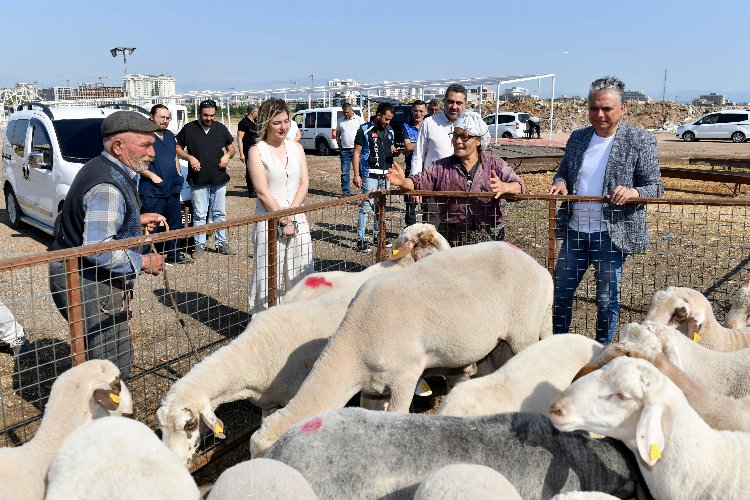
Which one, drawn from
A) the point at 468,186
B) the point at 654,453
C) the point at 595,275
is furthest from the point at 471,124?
the point at 654,453

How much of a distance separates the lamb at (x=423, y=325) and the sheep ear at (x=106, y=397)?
2.28 feet

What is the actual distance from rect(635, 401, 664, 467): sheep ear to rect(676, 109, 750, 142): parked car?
38.5m

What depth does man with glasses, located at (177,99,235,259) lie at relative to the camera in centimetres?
1002

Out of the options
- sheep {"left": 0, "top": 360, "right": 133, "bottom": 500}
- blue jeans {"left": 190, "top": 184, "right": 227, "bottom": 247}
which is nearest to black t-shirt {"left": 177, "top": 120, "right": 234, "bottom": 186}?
blue jeans {"left": 190, "top": 184, "right": 227, "bottom": 247}

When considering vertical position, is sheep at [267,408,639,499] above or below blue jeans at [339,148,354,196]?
below

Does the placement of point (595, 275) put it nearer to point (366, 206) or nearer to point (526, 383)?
point (526, 383)

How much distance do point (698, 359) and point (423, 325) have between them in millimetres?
1520

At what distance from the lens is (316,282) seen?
5117 mm

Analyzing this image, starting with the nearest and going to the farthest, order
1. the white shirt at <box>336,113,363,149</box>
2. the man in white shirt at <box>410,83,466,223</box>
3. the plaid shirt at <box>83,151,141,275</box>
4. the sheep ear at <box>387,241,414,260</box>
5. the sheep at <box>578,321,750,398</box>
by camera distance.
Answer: the sheep at <box>578,321,750,398</box> → the plaid shirt at <box>83,151,141,275</box> → the sheep ear at <box>387,241,414,260</box> → the man in white shirt at <box>410,83,466,223</box> → the white shirt at <box>336,113,363,149</box>

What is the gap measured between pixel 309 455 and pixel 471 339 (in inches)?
61.0

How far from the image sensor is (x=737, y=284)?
7.78 meters

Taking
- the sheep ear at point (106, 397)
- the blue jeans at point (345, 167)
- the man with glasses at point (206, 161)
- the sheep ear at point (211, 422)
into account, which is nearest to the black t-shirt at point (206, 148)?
the man with glasses at point (206, 161)

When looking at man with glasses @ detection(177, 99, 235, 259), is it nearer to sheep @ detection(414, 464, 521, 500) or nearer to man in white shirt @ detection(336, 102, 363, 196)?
man in white shirt @ detection(336, 102, 363, 196)

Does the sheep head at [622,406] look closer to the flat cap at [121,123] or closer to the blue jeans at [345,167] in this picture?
the flat cap at [121,123]
